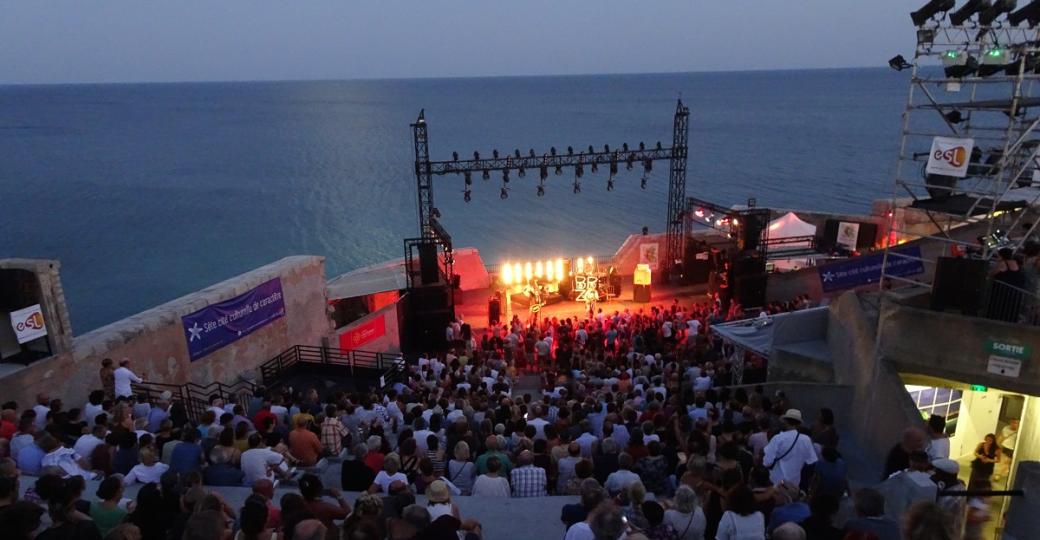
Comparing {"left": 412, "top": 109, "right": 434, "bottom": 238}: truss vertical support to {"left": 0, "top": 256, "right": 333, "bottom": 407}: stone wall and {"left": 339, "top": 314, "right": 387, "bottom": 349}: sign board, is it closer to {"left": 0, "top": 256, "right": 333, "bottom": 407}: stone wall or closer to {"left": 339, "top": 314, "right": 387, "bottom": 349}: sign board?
{"left": 339, "top": 314, "right": 387, "bottom": 349}: sign board

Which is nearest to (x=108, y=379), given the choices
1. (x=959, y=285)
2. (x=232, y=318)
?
(x=232, y=318)

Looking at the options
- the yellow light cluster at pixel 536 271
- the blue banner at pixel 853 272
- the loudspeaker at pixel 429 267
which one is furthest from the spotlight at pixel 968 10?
the yellow light cluster at pixel 536 271

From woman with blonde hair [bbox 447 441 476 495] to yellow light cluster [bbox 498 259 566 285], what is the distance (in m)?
16.0

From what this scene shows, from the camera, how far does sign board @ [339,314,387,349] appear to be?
55.8 ft

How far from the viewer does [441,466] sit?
6770mm

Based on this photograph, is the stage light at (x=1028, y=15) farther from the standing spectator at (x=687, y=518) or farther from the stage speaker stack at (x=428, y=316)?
the stage speaker stack at (x=428, y=316)

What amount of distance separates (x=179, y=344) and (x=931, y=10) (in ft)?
42.6

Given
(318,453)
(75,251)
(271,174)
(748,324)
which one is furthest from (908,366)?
(271,174)

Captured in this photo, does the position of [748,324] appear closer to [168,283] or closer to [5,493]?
[5,493]

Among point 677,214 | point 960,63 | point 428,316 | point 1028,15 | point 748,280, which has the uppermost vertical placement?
point 1028,15

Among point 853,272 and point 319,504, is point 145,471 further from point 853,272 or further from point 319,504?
point 853,272

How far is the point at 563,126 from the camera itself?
10831 cm

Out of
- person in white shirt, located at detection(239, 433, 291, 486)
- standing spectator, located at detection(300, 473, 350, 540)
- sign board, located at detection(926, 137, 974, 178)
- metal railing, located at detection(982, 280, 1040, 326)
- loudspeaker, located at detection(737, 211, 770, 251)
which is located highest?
sign board, located at detection(926, 137, 974, 178)

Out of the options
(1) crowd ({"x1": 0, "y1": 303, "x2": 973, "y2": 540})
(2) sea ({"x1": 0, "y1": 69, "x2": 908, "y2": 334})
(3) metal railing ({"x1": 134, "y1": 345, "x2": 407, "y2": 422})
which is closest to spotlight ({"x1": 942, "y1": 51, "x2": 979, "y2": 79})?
(1) crowd ({"x1": 0, "y1": 303, "x2": 973, "y2": 540})
